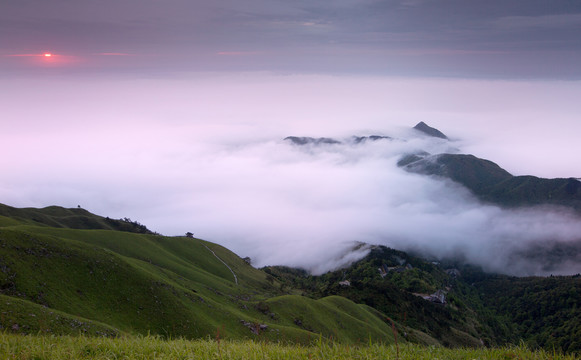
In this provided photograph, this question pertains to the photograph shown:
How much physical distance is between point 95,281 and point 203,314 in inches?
516

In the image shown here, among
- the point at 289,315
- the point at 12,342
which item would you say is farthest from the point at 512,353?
the point at 289,315

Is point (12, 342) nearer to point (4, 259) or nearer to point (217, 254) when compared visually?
point (4, 259)

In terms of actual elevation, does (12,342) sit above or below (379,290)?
above

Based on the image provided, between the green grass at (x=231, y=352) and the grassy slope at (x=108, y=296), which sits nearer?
the green grass at (x=231, y=352)

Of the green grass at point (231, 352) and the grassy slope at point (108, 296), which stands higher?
the green grass at point (231, 352)

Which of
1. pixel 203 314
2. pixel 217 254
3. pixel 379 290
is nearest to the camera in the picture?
pixel 203 314

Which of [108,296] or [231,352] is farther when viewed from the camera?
[108,296]

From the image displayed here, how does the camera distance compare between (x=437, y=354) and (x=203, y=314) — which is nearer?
(x=437, y=354)

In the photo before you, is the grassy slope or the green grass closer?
the green grass

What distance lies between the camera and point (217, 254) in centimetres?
9681

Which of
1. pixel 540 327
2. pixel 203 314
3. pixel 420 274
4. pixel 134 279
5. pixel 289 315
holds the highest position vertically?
pixel 134 279

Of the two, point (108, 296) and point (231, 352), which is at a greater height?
point (231, 352)

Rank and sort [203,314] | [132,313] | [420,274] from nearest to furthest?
[132,313]
[203,314]
[420,274]

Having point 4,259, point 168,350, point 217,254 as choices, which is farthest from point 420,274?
point 168,350
